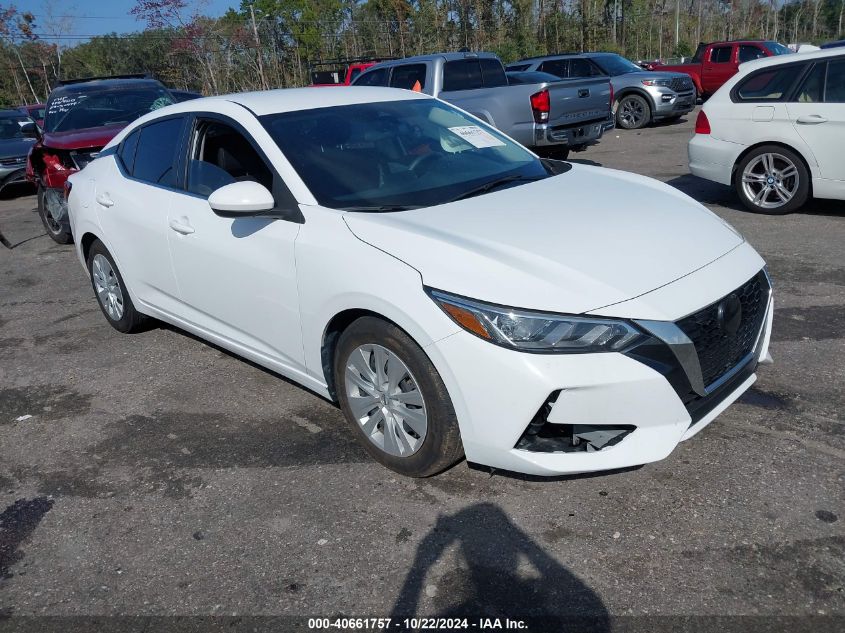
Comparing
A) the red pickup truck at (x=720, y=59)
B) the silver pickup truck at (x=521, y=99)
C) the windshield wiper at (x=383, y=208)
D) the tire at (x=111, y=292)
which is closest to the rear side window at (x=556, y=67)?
Result: the red pickup truck at (x=720, y=59)

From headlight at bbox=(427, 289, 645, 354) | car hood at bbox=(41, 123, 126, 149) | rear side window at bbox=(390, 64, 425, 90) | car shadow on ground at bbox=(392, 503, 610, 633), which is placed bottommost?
car shadow on ground at bbox=(392, 503, 610, 633)

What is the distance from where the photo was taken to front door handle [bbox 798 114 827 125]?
693 cm

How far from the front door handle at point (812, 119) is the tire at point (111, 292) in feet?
20.0

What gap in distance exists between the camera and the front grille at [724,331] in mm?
2914

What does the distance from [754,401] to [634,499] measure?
1101 mm

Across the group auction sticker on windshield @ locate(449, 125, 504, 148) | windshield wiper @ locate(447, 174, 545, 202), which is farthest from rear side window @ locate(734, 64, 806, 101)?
windshield wiper @ locate(447, 174, 545, 202)

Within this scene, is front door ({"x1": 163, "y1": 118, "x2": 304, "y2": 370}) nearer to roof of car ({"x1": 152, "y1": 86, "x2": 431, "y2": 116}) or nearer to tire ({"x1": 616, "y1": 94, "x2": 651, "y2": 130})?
roof of car ({"x1": 152, "y1": 86, "x2": 431, "y2": 116})

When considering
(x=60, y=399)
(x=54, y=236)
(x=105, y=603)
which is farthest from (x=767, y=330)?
(x=54, y=236)

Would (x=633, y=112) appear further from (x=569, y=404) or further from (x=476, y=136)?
(x=569, y=404)

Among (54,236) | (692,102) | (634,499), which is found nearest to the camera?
(634,499)

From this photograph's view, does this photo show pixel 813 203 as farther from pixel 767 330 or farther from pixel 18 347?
pixel 18 347

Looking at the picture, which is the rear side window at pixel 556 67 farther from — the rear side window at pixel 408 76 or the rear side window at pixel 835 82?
the rear side window at pixel 835 82

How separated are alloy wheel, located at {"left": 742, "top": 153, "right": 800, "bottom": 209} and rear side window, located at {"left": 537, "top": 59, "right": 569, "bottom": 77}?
384 inches

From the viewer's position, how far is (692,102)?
1641 cm
